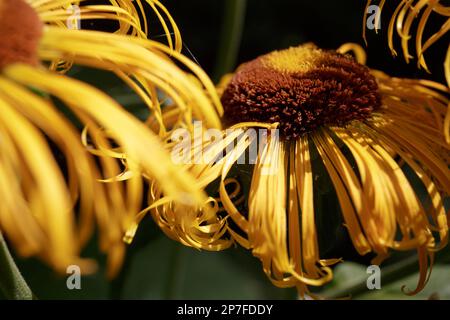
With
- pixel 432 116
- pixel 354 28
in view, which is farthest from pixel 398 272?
pixel 354 28

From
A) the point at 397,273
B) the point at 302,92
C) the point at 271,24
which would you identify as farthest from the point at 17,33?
the point at 271,24

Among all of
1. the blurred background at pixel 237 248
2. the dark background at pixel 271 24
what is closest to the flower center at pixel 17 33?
the blurred background at pixel 237 248

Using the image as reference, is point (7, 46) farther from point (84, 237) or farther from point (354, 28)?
point (354, 28)

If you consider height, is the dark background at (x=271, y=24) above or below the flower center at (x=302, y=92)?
below

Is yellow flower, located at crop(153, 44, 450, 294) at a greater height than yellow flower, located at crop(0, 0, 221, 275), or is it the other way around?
yellow flower, located at crop(0, 0, 221, 275)

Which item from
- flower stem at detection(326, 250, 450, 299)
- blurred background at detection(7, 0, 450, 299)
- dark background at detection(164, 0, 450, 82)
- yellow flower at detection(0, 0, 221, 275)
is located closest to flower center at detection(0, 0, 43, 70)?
yellow flower at detection(0, 0, 221, 275)

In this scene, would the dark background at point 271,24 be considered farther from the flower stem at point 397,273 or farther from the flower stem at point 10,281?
the flower stem at point 10,281

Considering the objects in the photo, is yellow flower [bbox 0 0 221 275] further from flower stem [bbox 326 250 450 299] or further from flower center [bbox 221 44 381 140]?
flower stem [bbox 326 250 450 299]
